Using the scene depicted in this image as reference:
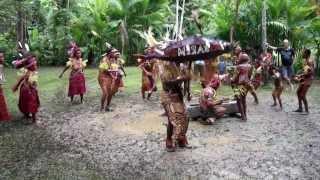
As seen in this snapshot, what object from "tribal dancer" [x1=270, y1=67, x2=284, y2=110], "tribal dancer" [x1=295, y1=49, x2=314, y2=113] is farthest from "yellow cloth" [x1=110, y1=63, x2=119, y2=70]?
"tribal dancer" [x1=295, y1=49, x2=314, y2=113]

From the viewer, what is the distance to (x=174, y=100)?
7.76 m

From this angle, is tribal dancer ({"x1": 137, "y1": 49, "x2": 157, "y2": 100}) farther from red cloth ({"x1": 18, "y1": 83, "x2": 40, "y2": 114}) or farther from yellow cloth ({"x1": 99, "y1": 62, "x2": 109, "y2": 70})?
red cloth ({"x1": 18, "y1": 83, "x2": 40, "y2": 114})

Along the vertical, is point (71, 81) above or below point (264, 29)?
below

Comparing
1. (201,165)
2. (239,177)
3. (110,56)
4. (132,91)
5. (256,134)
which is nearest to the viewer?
(239,177)

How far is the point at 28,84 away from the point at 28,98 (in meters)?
0.28

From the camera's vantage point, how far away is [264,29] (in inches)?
579

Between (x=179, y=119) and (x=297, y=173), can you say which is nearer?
(x=297, y=173)

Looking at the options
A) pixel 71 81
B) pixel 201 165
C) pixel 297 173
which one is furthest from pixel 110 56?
pixel 297 173

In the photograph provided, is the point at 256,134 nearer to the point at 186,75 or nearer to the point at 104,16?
the point at 186,75

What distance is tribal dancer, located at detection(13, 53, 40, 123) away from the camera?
9.78 metres

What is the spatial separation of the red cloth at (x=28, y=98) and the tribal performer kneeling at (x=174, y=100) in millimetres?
3334

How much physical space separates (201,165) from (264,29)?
8240 millimetres

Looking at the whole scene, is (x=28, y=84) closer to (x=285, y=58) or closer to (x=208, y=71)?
(x=208, y=71)

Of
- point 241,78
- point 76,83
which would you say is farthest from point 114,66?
point 241,78
